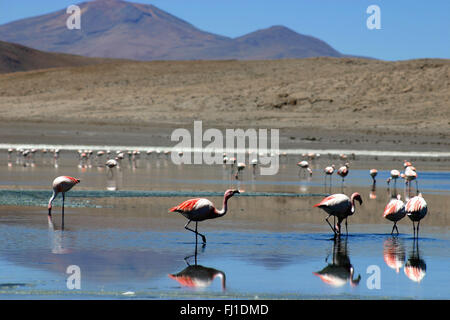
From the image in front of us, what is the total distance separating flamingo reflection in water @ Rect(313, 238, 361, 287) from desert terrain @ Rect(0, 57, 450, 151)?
32447mm

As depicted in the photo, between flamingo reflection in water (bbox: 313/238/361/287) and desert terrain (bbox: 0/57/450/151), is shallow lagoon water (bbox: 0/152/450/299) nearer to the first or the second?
flamingo reflection in water (bbox: 313/238/361/287)

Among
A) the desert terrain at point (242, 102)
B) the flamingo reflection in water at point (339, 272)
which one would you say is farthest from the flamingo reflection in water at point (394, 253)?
the desert terrain at point (242, 102)

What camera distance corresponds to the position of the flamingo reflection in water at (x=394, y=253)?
439 inches

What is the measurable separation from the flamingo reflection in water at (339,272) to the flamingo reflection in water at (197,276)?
1224 millimetres

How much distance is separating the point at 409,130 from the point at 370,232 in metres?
40.5

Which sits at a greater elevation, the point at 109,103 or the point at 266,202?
the point at 109,103

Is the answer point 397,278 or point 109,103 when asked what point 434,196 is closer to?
point 397,278

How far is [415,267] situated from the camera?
1095cm

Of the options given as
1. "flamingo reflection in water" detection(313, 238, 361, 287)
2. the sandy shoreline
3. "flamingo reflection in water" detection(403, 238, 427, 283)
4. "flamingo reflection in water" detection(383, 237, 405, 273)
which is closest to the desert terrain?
the sandy shoreline

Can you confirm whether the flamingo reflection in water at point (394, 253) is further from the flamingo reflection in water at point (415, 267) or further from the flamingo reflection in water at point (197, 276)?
the flamingo reflection in water at point (197, 276)

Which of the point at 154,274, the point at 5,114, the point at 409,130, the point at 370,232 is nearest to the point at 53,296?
the point at 154,274

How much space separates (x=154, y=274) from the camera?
10109 millimetres

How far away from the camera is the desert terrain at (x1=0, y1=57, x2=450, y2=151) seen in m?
48.7

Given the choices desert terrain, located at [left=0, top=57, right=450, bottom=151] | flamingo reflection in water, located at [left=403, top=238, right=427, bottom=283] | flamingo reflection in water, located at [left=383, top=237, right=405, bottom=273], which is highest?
desert terrain, located at [left=0, top=57, right=450, bottom=151]
